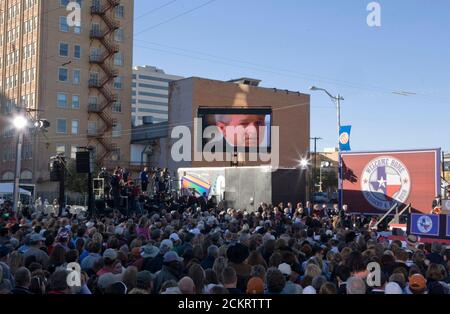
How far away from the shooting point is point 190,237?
1051 centimetres

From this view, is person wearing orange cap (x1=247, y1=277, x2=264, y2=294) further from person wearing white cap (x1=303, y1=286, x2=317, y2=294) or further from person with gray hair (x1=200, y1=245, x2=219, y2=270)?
person with gray hair (x1=200, y1=245, x2=219, y2=270)

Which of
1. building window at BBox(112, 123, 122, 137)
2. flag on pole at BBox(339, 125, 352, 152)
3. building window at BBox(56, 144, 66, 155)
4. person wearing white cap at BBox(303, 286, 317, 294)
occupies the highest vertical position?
building window at BBox(112, 123, 122, 137)

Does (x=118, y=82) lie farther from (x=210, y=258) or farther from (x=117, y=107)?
(x=210, y=258)

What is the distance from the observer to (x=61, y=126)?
6150 centimetres

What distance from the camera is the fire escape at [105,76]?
63.6 meters

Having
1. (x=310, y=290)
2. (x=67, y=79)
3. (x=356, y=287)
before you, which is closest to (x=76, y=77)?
(x=67, y=79)

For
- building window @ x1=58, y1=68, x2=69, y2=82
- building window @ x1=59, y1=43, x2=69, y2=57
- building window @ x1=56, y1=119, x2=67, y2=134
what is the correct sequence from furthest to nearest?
building window @ x1=59, y1=43, x2=69, y2=57 → building window @ x1=58, y1=68, x2=69, y2=82 → building window @ x1=56, y1=119, x2=67, y2=134

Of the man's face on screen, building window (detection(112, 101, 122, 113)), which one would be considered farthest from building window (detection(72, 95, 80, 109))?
the man's face on screen

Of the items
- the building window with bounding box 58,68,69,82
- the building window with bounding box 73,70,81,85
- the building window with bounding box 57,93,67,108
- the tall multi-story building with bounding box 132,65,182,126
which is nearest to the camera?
the building window with bounding box 57,93,67,108

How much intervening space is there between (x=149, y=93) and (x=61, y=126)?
99.7 m

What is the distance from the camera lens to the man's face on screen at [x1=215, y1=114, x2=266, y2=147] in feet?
143

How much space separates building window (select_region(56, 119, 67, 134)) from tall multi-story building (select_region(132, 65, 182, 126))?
91571 mm

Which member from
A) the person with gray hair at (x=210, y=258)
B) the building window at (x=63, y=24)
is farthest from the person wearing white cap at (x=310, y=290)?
the building window at (x=63, y=24)

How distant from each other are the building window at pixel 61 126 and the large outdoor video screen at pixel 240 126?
2406cm
